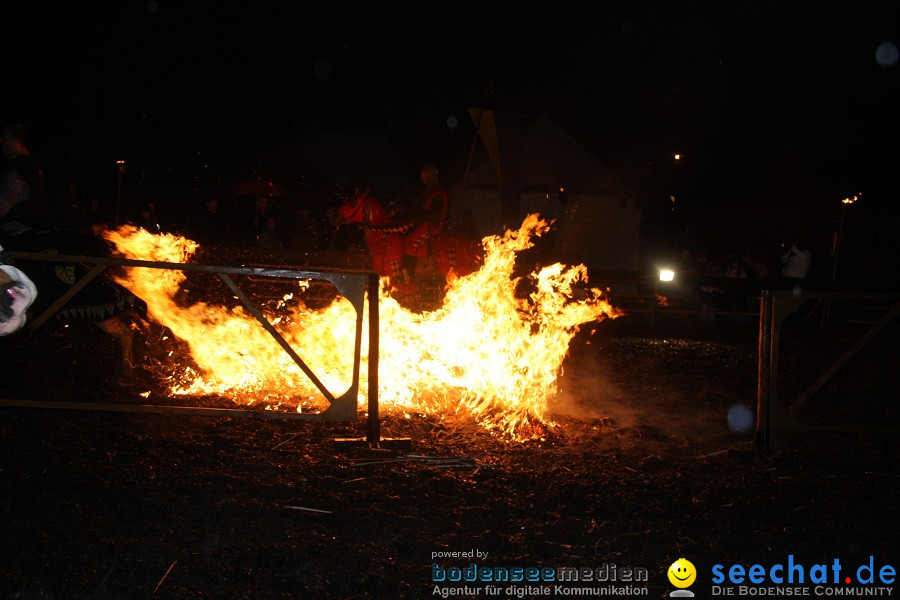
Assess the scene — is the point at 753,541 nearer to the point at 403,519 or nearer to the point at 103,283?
the point at 403,519

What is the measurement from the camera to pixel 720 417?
7.09 m

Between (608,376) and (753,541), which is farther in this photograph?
(608,376)

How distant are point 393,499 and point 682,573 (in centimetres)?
177

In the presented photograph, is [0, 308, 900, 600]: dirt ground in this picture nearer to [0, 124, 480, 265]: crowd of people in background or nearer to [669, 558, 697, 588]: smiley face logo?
[669, 558, 697, 588]: smiley face logo

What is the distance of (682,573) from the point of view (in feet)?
12.5

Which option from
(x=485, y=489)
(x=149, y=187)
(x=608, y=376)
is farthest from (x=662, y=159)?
(x=485, y=489)

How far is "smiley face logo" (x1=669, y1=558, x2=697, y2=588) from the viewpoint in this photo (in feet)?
12.3

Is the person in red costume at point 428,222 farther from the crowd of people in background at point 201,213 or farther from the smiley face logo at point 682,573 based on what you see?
the smiley face logo at point 682,573

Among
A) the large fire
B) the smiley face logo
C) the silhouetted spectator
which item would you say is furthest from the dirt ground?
the silhouetted spectator

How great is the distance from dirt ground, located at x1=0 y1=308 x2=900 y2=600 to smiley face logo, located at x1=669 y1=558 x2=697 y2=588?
42 mm

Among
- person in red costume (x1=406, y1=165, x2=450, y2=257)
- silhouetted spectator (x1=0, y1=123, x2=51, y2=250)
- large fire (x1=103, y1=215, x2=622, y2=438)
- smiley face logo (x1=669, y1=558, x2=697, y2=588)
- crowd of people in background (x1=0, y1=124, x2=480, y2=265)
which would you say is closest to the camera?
smiley face logo (x1=669, y1=558, x2=697, y2=588)

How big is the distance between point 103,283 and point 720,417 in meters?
6.07

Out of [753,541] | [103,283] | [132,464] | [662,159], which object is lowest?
[753,541]

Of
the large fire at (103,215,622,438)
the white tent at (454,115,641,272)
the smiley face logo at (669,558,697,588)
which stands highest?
the white tent at (454,115,641,272)
